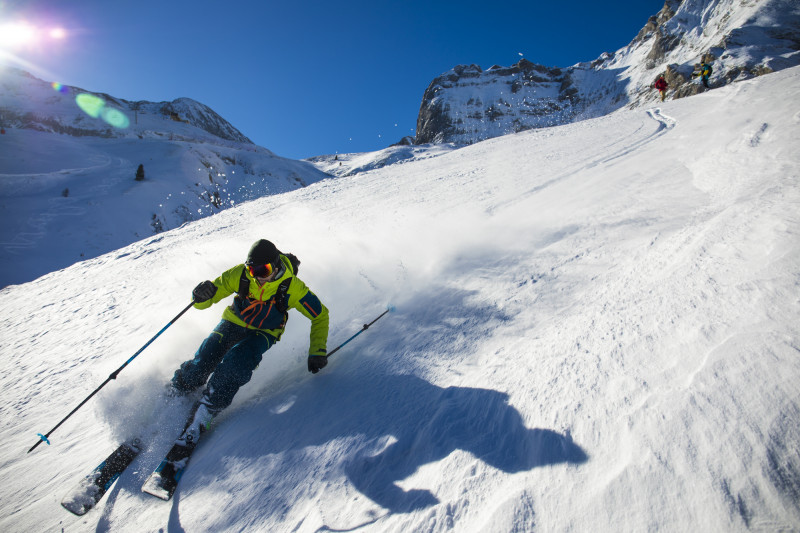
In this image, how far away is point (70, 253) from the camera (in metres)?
14.9

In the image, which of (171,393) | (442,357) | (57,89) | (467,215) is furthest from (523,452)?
(57,89)

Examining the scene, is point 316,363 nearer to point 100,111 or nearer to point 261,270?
point 261,270

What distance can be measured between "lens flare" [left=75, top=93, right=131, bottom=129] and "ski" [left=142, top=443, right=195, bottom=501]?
5723 centimetres

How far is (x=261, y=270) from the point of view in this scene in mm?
3086

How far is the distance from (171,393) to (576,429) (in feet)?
10.8

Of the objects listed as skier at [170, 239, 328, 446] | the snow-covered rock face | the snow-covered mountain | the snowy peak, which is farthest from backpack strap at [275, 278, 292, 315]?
the snow-covered rock face

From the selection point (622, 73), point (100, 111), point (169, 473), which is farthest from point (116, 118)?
point (622, 73)

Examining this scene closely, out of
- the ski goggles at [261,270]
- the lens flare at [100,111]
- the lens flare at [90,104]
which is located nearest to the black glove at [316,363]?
the ski goggles at [261,270]

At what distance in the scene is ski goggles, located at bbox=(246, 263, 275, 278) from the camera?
307cm

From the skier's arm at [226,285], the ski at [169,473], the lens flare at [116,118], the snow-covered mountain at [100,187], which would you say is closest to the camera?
the ski at [169,473]

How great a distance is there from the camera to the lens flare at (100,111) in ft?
151

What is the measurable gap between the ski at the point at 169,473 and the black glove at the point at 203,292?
4.45 ft

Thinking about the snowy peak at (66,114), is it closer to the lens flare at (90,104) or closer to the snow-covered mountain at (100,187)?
the lens flare at (90,104)

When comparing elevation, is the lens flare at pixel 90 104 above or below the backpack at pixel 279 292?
above
